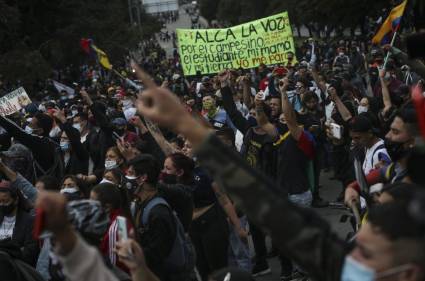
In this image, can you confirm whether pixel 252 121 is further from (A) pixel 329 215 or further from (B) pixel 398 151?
(B) pixel 398 151

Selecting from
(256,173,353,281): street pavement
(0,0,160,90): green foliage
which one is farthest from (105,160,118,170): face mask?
(0,0,160,90): green foliage

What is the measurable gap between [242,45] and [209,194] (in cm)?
1126

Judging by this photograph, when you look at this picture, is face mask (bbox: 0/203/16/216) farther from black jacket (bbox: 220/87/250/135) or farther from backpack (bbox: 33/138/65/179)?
black jacket (bbox: 220/87/250/135)

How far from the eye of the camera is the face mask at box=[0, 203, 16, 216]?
5.66 meters

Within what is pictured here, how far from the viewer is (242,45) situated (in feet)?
56.7

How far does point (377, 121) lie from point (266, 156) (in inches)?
48.9

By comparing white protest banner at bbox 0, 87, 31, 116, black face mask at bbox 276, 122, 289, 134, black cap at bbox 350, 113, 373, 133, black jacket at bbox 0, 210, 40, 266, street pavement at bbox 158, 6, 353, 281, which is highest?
black cap at bbox 350, 113, 373, 133

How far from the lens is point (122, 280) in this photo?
3.94m

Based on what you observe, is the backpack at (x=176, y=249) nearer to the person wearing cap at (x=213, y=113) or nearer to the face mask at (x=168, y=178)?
the face mask at (x=168, y=178)

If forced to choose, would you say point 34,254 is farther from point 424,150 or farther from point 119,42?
point 119,42

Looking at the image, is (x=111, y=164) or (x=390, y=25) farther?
(x=390, y=25)

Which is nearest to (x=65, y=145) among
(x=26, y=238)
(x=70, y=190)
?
(x=70, y=190)

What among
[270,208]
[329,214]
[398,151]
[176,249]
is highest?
[270,208]

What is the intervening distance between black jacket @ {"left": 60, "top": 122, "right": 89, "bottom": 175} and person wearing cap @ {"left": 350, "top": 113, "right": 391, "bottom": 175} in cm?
326
